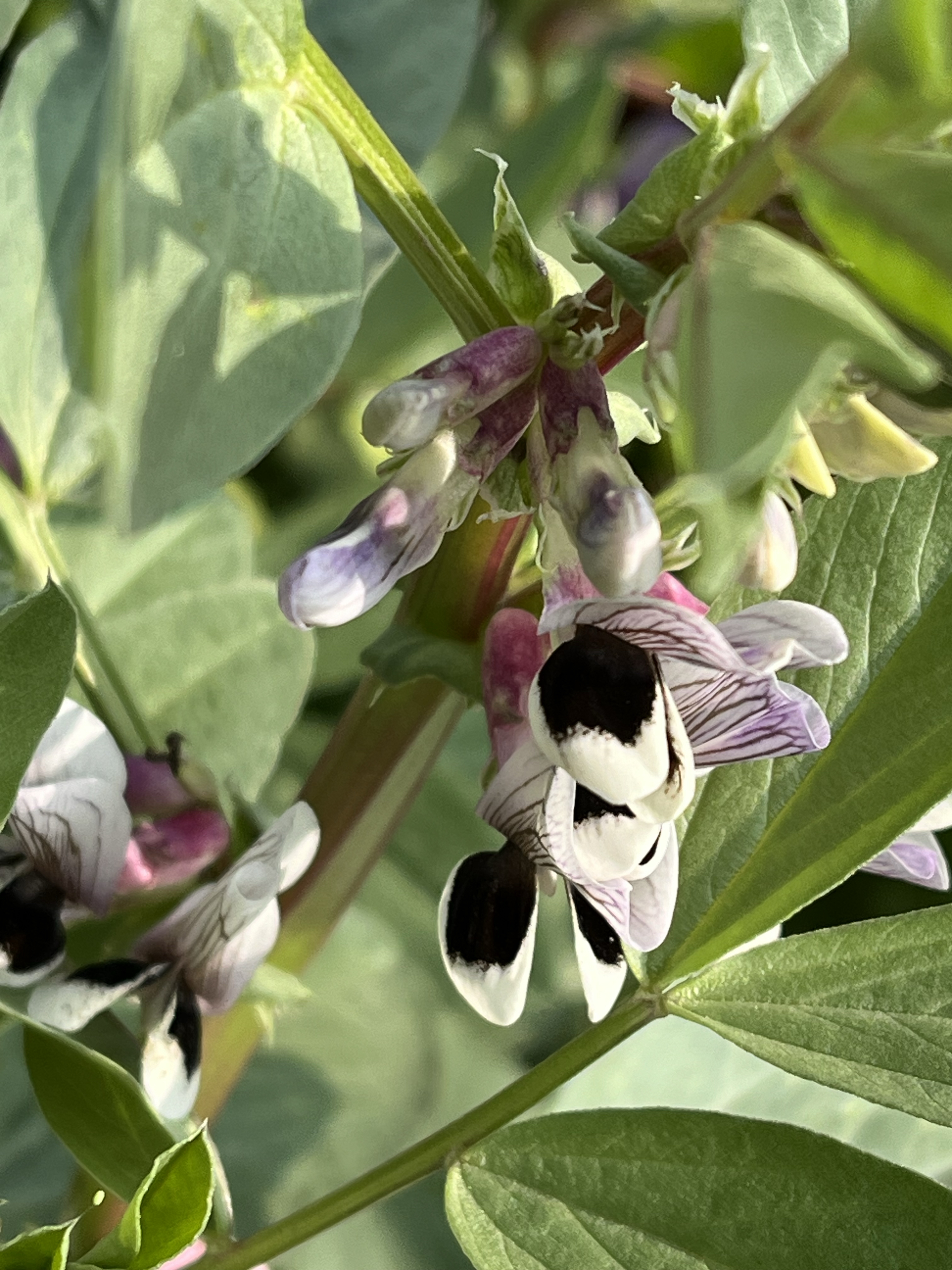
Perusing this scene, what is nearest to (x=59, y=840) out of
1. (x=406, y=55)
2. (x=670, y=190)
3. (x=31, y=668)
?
(x=31, y=668)

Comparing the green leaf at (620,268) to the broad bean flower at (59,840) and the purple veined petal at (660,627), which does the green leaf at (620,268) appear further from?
the broad bean flower at (59,840)

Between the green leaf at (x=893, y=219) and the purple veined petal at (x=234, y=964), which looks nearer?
the green leaf at (x=893, y=219)

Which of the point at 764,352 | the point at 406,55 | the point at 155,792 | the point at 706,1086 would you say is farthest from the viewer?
the point at 706,1086

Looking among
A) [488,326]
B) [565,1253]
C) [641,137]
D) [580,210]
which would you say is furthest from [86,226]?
[641,137]

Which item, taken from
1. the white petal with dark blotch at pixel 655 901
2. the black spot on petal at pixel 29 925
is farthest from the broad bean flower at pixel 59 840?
the white petal with dark blotch at pixel 655 901

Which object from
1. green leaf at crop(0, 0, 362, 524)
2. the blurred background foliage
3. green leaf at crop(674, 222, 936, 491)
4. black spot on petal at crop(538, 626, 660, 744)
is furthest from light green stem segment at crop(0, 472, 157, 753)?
green leaf at crop(674, 222, 936, 491)

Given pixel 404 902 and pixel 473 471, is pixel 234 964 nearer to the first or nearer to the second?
pixel 473 471
